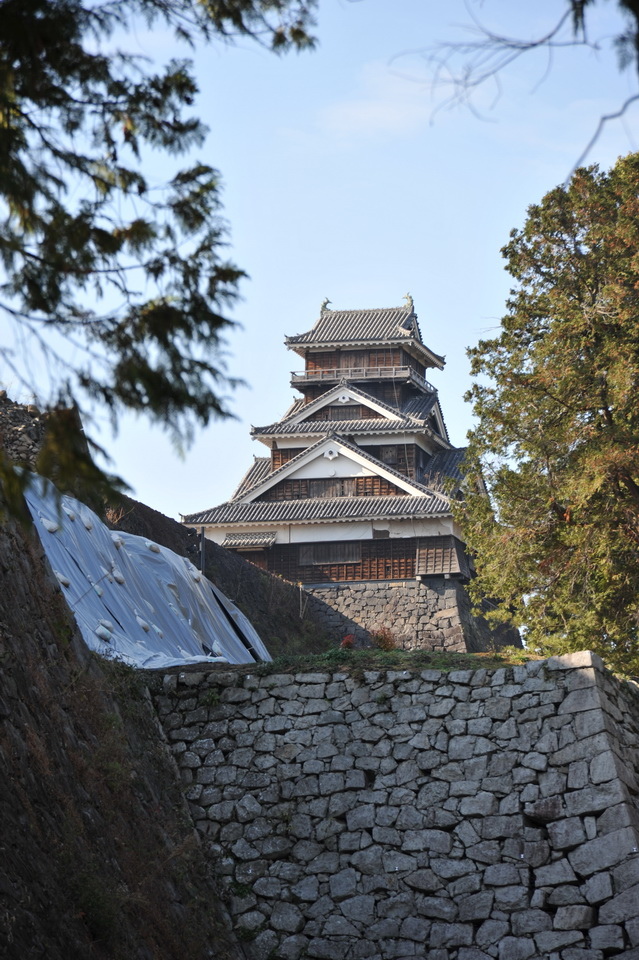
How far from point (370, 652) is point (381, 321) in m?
27.6

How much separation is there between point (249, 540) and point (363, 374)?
7.88m

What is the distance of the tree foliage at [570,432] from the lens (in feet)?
53.1

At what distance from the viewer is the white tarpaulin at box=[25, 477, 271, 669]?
1477 cm

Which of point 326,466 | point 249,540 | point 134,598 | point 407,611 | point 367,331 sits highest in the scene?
point 367,331

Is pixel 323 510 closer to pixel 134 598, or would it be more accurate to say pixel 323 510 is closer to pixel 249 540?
pixel 249 540

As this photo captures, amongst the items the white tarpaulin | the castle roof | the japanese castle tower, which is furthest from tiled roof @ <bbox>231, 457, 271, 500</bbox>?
the white tarpaulin

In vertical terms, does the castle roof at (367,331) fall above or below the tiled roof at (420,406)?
above

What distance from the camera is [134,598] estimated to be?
Result: 56.2 feet

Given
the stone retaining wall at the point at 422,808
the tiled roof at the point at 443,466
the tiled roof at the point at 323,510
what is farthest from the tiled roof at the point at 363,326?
the stone retaining wall at the point at 422,808

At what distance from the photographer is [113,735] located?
37.8 feet

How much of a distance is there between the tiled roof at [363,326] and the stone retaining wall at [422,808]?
26963 millimetres

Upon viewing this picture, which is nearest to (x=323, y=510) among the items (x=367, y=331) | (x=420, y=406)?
(x=420, y=406)

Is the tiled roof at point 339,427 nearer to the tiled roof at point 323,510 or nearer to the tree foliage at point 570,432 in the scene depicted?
the tiled roof at point 323,510

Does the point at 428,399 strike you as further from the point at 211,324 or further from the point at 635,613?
the point at 211,324
